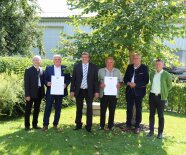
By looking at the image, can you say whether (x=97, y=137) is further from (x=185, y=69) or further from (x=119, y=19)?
(x=185, y=69)

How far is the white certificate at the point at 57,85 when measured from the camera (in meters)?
8.87

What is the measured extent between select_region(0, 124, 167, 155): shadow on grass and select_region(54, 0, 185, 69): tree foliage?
2.24 meters

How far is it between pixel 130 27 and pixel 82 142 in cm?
343

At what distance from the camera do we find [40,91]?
9.04m

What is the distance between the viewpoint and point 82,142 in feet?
26.4

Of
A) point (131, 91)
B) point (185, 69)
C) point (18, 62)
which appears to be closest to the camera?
point (131, 91)

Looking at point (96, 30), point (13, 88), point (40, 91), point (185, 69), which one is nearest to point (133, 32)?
point (96, 30)

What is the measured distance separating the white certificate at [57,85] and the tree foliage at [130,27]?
134 cm

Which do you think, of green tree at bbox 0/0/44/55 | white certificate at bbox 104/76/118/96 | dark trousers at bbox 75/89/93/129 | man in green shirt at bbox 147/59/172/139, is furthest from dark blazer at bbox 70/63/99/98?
green tree at bbox 0/0/44/55

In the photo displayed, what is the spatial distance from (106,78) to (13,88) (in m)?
3.39

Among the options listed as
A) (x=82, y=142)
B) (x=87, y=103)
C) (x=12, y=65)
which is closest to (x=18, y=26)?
(x=12, y=65)

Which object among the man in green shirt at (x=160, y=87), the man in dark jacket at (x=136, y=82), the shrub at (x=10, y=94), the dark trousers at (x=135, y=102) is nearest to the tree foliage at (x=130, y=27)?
the man in dark jacket at (x=136, y=82)

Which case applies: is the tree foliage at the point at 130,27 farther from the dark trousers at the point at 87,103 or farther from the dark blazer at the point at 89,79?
the dark trousers at the point at 87,103

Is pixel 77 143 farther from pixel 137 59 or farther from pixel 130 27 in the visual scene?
pixel 130 27
